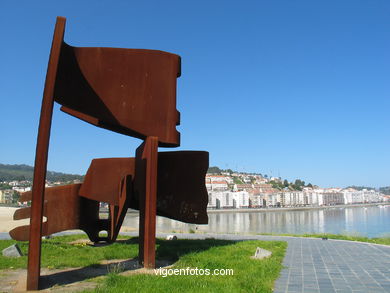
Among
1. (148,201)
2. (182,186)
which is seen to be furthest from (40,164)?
(182,186)

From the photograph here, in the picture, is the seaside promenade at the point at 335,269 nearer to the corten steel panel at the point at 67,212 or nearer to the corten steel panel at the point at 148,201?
the corten steel panel at the point at 148,201

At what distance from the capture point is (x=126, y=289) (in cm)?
521

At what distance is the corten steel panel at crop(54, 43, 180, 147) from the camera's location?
666cm

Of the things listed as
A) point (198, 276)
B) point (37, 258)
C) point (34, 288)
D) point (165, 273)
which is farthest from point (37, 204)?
point (198, 276)

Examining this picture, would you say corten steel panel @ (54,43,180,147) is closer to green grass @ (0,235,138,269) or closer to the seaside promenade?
green grass @ (0,235,138,269)

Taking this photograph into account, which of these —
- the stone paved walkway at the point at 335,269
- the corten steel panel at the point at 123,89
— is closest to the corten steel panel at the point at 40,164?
the corten steel panel at the point at 123,89

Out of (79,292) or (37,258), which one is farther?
(37,258)

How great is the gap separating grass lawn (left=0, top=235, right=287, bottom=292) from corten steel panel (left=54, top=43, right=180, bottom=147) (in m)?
2.88

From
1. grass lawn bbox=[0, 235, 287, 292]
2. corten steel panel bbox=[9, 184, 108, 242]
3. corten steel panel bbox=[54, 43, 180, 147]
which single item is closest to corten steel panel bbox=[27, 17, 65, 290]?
corten steel panel bbox=[54, 43, 180, 147]

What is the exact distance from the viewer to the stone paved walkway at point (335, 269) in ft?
19.0

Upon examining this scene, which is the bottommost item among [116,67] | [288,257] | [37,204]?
[288,257]

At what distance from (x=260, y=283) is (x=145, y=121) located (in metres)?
3.96

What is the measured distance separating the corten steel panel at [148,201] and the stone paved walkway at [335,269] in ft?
8.60

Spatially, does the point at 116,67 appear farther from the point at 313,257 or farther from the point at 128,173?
the point at 313,257
